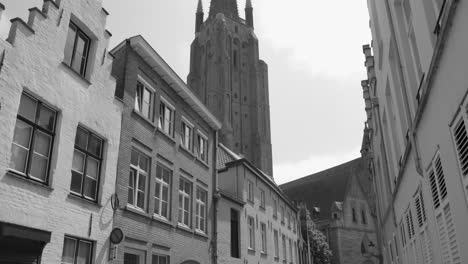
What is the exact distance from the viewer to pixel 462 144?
4539mm

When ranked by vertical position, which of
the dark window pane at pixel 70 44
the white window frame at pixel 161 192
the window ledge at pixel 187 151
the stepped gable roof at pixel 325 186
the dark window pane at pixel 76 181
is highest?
the stepped gable roof at pixel 325 186

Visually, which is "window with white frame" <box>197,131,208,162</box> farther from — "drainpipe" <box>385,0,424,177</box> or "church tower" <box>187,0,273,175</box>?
"church tower" <box>187,0,273,175</box>

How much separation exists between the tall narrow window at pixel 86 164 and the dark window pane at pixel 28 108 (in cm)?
142

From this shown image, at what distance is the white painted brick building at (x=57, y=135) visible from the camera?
7.84 meters

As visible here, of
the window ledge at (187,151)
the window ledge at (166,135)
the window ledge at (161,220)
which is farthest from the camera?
the window ledge at (187,151)

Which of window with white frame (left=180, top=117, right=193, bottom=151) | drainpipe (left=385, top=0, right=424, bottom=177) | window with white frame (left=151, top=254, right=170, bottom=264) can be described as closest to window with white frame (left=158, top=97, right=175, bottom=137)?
window with white frame (left=180, top=117, right=193, bottom=151)

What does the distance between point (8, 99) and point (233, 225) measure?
13.8 meters

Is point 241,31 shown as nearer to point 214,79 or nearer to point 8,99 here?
point 214,79

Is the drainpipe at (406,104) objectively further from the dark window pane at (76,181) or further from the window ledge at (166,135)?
the window ledge at (166,135)

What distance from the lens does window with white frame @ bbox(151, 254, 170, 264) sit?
12.8 metres

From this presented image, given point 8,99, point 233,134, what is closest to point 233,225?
point 8,99

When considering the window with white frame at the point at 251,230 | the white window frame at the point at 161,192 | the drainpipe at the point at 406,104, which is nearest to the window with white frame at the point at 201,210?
the white window frame at the point at 161,192

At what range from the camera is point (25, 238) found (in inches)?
305

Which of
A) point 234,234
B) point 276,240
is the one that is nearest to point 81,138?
point 234,234
